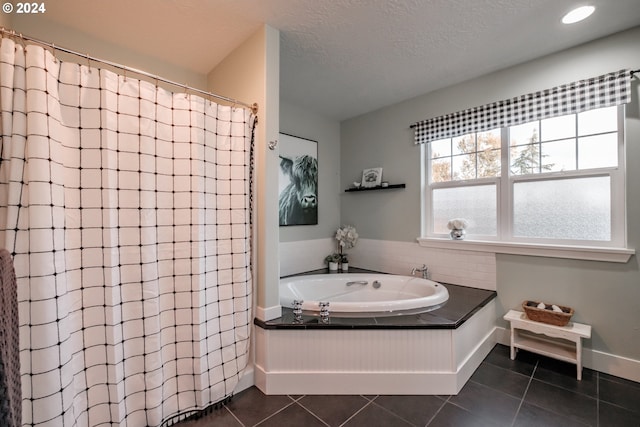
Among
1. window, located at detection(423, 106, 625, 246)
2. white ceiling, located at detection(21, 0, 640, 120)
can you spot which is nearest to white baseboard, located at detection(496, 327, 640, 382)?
window, located at detection(423, 106, 625, 246)

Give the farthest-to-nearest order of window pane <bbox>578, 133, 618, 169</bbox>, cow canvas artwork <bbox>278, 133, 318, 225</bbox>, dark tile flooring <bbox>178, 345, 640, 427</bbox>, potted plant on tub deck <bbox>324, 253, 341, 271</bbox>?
1. potted plant on tub deck <bbox>324, 253, 341, 271</bbox>
2. cow canvas artwork <bbox>278, 133, 318, 225</bbox>
3. window pane <bbox>578, 133, 618, 169</bbox>
4. dark tile flooring <bbox>178, 345, 640, 427</bbox>

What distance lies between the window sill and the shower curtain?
190cm

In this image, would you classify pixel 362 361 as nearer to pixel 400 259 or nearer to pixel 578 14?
pixel 400 259

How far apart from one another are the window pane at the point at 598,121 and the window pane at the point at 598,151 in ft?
0.15

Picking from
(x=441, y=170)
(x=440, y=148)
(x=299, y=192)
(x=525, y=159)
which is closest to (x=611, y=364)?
(x=525, y=159)

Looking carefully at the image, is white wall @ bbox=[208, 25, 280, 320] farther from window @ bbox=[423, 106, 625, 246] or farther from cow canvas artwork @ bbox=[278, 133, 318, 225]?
window @ bbox=[423, 106, 625, 246]

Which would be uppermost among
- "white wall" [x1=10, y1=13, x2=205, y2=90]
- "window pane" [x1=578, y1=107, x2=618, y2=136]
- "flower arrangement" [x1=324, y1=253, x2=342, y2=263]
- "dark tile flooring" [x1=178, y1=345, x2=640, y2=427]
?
"white wall" [x1=10, y1=13, x2=205, y2=90]

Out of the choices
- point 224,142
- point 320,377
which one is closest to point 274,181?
point 224,142

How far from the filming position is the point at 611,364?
75.6 inches

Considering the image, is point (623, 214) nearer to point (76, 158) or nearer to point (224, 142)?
point (224, 142)

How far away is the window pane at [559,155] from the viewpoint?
2129 millimetres

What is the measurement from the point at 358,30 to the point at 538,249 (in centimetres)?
213

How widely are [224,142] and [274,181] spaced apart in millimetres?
392

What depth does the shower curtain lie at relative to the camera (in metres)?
1.10
